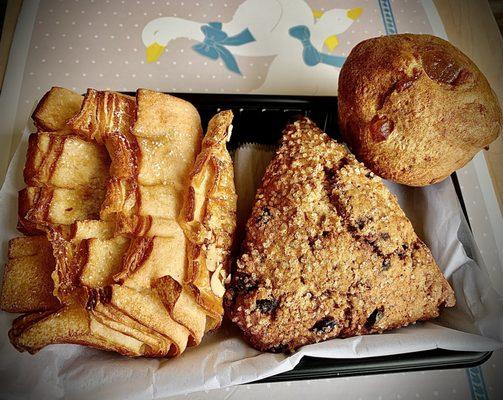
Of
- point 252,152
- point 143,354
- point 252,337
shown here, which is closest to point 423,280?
point 252,337

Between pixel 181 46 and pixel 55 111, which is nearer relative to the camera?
pixel 55 111

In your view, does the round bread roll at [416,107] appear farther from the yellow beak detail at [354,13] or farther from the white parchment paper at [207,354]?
the yellow beak detail at [354,13]

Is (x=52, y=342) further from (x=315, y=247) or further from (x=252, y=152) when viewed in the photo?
(x=252, y=152)

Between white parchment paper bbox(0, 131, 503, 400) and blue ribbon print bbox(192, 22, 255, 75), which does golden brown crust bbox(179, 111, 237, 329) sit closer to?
white parchment paper bbox(0, 131, 503, 400)

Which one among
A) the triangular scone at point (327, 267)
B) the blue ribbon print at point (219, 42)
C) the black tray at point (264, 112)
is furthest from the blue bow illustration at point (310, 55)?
the triangular scone at point (327, 267)

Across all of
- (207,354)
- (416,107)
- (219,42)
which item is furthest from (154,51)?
(207,354)

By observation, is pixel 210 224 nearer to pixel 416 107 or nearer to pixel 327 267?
pixel 327 267
